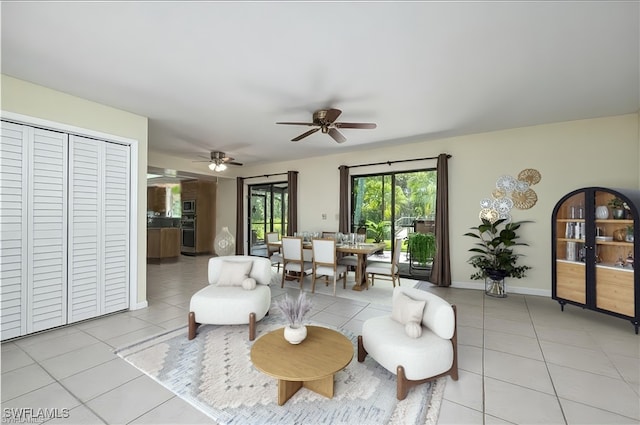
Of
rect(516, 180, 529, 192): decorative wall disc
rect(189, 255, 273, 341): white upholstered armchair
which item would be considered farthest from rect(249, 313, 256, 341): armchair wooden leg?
rect(516, 180, 529, 192): decorative wall disc

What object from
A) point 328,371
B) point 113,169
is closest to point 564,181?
point 328,371

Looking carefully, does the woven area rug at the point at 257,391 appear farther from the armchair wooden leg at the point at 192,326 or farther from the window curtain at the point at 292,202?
the window curtain at the point at 292,202

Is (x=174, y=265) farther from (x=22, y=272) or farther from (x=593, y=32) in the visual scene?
(x=593, y=32)

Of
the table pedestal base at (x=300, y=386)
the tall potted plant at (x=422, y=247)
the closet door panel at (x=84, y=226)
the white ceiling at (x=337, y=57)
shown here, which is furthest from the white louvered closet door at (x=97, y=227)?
the tall potted plant at (x=422, y=247)

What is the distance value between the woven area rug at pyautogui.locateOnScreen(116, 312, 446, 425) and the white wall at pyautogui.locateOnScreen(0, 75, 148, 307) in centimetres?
164

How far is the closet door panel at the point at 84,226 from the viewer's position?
3.14 meters

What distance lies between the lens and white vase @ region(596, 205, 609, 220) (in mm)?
3340

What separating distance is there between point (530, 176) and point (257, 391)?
16.3 ft

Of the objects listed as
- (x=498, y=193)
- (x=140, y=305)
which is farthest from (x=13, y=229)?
(x=498, y=193)

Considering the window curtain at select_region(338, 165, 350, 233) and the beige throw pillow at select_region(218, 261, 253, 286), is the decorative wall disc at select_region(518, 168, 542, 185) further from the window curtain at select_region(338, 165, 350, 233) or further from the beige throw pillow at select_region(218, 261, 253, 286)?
the beige throw pillow at select_region(218, 261, 253, 286)

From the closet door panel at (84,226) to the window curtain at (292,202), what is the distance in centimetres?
402

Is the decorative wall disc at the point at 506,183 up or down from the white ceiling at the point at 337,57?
down

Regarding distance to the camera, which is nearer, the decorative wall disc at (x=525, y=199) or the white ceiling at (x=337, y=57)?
the white ceiling at (x=337, y=57)

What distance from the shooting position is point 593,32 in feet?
6.86
